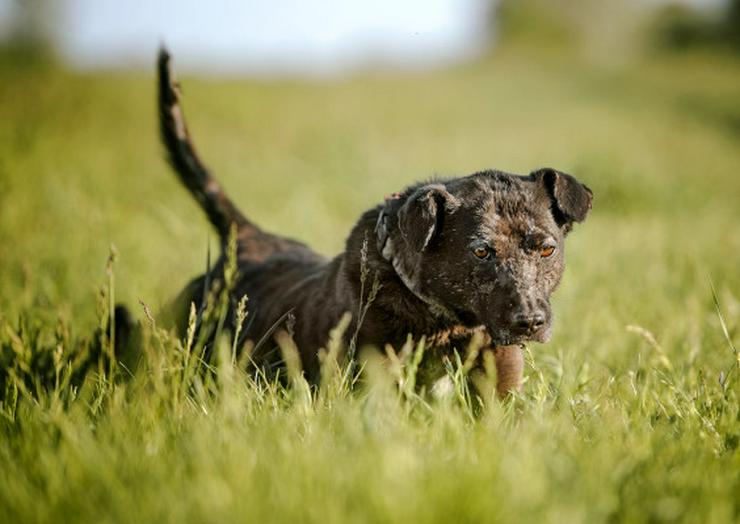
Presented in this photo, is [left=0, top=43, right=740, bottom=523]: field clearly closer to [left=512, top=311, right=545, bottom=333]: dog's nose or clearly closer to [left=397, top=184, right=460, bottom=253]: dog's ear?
[left=512, top=311, right=545, bottom=333]: dog's nose

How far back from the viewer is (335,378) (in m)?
2.49

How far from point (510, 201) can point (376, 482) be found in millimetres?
1836

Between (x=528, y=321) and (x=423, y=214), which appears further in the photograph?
(x=423, y=214)

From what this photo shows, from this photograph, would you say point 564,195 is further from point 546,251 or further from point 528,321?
point 528,321

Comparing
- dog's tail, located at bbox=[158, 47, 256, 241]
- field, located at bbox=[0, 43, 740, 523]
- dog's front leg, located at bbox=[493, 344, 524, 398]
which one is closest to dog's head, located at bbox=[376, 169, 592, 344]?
dog's front leg, located at bbox=[493, 344, 524, 398]

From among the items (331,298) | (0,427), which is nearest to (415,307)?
(331,298)

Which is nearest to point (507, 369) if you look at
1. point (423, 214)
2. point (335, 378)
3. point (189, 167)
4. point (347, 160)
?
point (423, 214)

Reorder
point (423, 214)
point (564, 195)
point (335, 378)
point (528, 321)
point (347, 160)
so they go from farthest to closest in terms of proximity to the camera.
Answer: point (347, 160)
point (564, 195)
point (423, 214)
point (528, 321)
point (335, 378)

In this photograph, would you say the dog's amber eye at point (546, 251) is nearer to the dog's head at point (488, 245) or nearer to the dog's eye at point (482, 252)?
the dog's head at point (488, 245)

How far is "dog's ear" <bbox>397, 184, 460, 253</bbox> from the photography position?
10.0 feet

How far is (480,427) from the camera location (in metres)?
2.26

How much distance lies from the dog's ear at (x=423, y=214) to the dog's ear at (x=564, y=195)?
491 millimetres

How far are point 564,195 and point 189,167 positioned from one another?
2.55 meters

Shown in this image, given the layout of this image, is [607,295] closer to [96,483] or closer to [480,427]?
[480,427]
